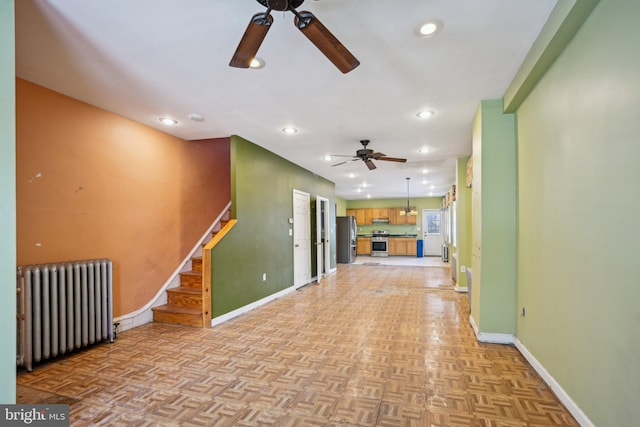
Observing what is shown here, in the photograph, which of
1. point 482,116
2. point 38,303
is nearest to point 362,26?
point 482,116

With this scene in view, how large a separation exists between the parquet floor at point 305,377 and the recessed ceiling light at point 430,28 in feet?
8.50

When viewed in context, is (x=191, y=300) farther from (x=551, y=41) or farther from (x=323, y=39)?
(x=551, y=41)

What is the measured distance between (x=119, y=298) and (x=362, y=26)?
156 inches

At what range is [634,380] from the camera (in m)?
1.43

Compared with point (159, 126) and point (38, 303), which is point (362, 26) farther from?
point (38, 303)

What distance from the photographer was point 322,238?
25.2 ft

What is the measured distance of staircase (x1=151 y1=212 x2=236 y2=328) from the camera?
397 cm

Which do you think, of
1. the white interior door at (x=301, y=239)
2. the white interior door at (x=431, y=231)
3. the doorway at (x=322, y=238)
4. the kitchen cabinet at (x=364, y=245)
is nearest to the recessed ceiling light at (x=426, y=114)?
the white interior door at (x=301, y=239)

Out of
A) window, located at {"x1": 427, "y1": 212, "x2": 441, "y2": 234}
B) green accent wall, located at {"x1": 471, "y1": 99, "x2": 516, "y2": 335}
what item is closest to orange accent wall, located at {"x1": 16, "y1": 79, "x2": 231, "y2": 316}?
green accent wall, located at {"x1": 471, "y1": 99, "x2": 516, "y2": 335}

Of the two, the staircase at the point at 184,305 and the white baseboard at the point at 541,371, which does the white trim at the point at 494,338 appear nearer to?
the white baseboard at the point at 541,371

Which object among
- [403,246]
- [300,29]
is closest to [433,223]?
[403,246]

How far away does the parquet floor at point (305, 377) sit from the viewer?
6.78 ft

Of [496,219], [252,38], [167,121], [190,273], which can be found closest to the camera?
[252,38]

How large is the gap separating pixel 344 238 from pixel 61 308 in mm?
8358
